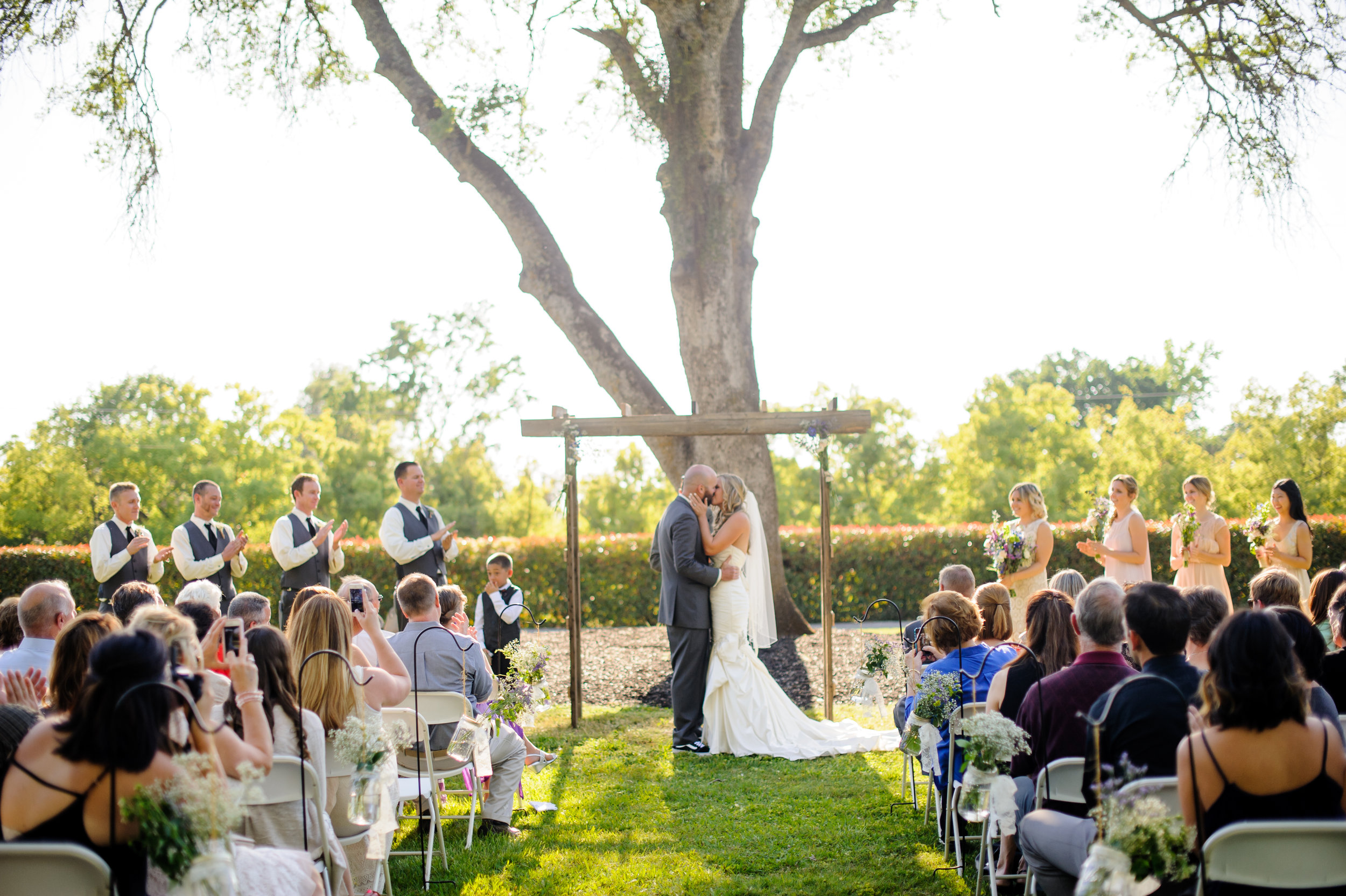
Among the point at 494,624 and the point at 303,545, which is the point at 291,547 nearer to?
the point at 303,545

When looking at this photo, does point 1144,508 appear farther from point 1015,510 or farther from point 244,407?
point 244,407

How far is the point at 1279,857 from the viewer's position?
2918 mm

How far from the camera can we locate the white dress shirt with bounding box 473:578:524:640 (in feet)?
28.2

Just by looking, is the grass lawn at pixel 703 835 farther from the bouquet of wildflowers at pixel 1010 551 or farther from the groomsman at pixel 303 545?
the groomsman at pixel 303 545

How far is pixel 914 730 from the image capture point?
206 inches

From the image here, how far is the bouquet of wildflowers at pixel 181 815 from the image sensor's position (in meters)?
2.76

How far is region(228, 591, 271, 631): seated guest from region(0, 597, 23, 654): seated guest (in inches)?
40.3

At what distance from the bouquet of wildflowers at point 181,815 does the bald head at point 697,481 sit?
5.85 meters

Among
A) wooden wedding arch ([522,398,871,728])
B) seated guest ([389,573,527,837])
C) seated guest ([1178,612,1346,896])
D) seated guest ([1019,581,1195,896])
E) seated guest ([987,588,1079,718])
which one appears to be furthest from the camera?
wooden wedding arch ([522,398,871,728])

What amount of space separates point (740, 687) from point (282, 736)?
5.01m

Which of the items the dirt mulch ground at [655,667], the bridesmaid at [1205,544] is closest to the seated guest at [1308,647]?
the bridesmaid at [1205,544]

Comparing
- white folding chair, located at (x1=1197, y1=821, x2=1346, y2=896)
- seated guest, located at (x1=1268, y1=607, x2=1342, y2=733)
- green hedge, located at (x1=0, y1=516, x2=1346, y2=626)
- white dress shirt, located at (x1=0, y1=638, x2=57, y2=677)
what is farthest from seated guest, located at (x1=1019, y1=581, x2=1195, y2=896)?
green hedge, located at (x1=0, y1=516, x2=1346, y2=626)

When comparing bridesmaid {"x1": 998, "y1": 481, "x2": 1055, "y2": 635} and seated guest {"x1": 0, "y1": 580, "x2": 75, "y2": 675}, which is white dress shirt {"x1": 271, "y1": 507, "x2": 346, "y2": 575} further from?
bridesmaid {"x1": 998, "y1": 481, "x2": 1055, "y2": 635}

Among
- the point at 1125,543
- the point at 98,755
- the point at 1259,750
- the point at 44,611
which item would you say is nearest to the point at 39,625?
the point at 44,611
